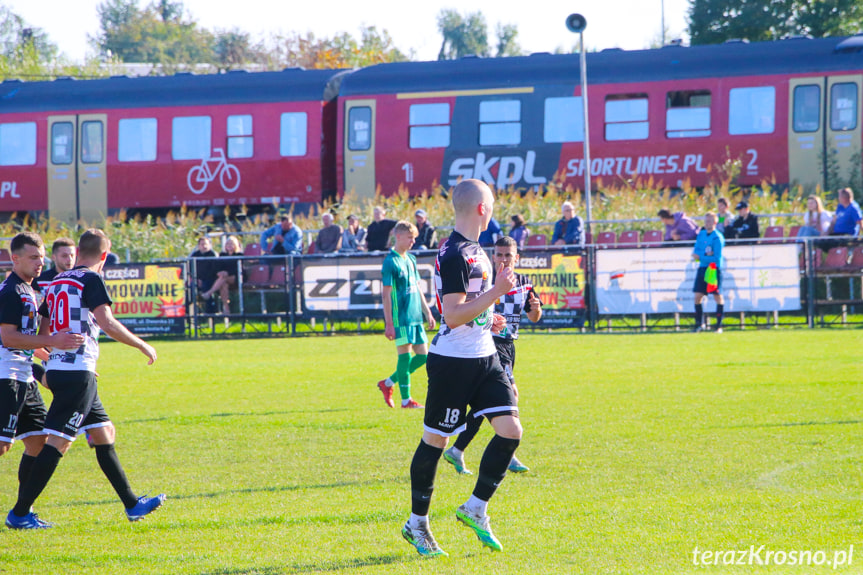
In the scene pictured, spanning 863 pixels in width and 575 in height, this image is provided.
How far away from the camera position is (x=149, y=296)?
20.1 meters

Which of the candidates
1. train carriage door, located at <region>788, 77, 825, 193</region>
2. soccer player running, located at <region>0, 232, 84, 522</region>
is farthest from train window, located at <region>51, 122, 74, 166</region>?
soccer player running, located at <region>0, 232, 84, 522</region>

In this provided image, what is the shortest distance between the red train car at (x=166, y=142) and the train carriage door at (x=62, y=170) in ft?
0.09

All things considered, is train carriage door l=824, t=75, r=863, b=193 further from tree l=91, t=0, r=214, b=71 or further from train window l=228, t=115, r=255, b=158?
tree l=91, t=0, r=214, b=71

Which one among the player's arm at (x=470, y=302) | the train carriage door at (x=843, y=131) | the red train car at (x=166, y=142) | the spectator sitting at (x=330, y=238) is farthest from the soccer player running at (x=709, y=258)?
the player's arm at (x=470, y=302)

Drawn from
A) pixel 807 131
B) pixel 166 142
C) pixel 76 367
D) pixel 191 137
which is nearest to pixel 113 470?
pixel 76 367

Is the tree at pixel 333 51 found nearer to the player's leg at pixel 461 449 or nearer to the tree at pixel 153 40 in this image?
the tree at pixel 153 40

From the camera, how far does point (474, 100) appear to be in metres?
25.6

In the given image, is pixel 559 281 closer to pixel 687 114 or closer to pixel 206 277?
pixel 206 277

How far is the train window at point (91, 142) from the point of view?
27422mm

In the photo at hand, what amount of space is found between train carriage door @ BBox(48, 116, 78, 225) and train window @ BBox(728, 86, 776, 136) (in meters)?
17.0

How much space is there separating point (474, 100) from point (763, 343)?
11802mm

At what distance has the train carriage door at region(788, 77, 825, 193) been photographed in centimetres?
2358

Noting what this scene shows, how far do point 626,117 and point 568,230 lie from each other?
633cm

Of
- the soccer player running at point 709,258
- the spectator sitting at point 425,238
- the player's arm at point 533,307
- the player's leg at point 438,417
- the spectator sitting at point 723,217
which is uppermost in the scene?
the spectator sitting at point 723,217
